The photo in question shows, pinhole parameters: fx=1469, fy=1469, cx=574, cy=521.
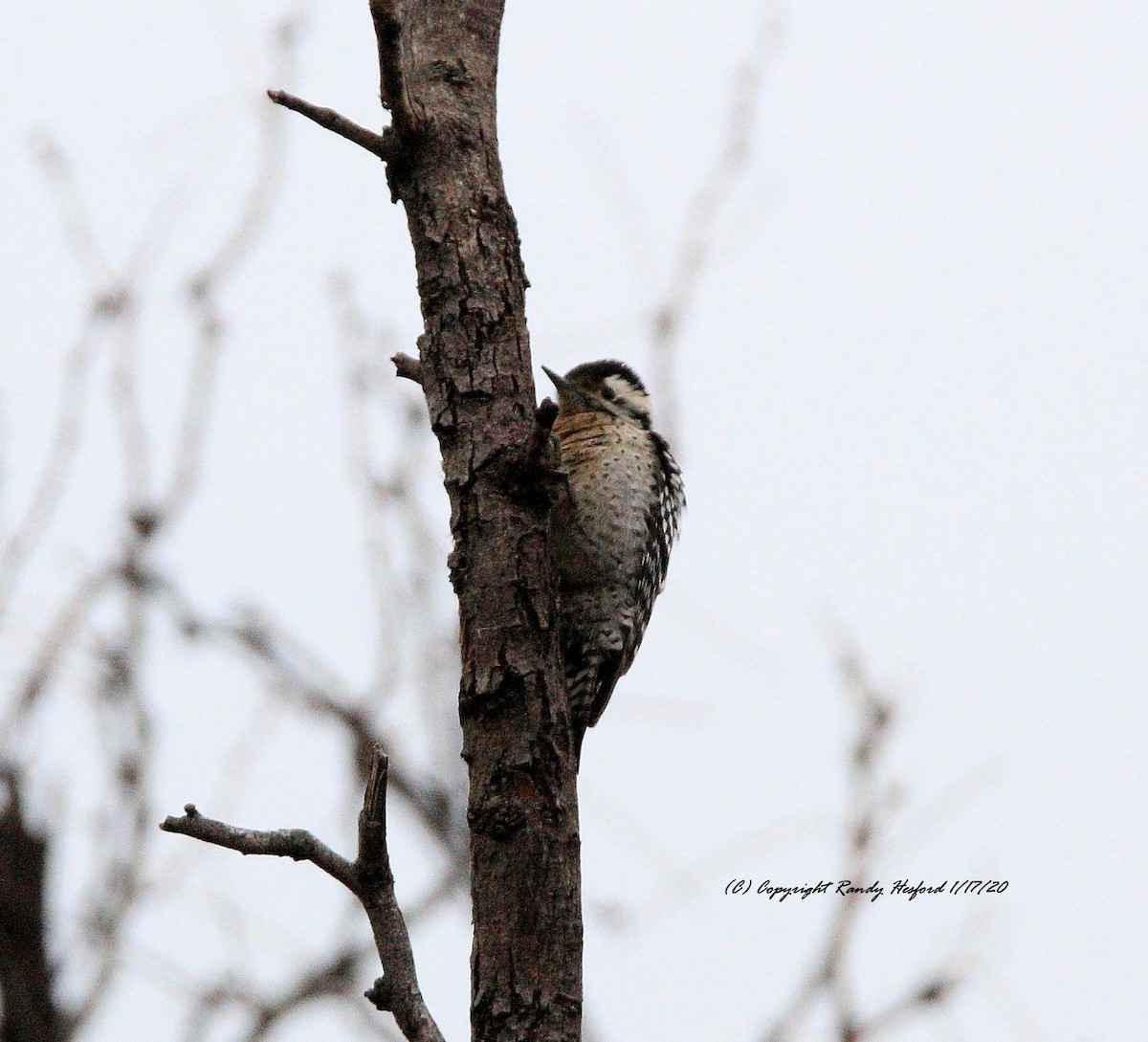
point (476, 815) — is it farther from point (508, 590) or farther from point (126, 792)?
point (126, 792)

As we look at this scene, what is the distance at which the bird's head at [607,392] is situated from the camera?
5.65 meters

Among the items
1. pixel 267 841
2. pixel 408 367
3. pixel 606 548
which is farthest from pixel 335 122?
pixel 606 548

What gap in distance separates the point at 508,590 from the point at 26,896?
11.6 ft

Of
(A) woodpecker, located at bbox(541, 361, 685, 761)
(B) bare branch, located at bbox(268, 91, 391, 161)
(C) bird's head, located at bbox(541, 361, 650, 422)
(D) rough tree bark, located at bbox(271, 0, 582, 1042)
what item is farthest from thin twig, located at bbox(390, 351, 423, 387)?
(C) bird's head, located at bbox(541, 361, 650, 422)

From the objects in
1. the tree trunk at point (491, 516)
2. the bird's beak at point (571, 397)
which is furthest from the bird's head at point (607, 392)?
the tree trunk at point (491, 516)

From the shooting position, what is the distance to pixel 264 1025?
17.2 feet

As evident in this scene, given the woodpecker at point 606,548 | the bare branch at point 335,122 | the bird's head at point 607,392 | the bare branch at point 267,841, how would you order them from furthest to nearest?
the bird's head at point 607,392 < the woodpecker at point 606,548 < the bare branch at point 335,122 < the bare branch at point 267,841

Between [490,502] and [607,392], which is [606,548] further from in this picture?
[490,502]

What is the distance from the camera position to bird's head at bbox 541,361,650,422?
5648 mm

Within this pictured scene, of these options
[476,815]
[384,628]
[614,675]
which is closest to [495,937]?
[476,815]

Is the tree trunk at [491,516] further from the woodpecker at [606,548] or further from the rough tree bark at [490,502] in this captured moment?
the woodpecker at [606,548]

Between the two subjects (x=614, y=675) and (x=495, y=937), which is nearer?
(x=495, y=937)

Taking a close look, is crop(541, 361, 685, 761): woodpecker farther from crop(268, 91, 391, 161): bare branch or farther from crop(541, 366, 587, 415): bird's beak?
crop(268, 91, 391, 161): bare branch

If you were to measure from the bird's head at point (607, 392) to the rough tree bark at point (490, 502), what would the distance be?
6.79 feet
